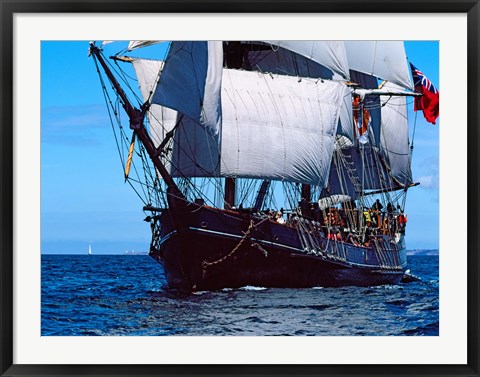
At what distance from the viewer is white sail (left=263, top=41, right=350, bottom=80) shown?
2048 cm

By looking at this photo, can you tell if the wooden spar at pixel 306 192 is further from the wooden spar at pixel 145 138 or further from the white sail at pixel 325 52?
the wooden spar at pixel 145 138

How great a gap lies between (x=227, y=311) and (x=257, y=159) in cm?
1006

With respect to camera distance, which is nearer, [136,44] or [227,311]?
[136,44]

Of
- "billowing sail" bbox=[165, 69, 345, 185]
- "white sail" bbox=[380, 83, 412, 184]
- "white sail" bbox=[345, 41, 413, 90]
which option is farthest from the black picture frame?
"white sail" bbox=[380, 83, 412, 184]

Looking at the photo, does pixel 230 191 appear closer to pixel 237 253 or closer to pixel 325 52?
pixel 237 253

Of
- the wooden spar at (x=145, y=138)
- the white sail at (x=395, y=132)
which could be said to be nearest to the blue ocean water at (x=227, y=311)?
the wooden spar at (x=145, y=138)

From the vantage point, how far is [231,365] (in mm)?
16953

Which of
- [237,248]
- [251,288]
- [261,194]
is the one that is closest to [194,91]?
[237,248]

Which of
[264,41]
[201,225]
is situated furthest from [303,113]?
[264,41]

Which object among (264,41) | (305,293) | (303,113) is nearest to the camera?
(264,41)

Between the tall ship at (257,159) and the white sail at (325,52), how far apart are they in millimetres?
145
